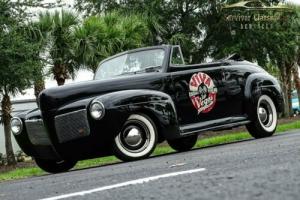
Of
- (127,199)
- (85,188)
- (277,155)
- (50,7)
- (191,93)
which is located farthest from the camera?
(50,7)

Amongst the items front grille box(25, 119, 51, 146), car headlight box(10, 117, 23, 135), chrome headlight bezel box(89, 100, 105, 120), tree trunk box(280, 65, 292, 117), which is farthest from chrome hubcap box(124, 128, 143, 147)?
tree trunk box(280, 65, 292, 117)

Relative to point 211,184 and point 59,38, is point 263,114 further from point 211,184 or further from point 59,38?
point 59,38

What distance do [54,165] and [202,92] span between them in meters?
2.35

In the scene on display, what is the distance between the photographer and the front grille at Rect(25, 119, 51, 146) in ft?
25.7

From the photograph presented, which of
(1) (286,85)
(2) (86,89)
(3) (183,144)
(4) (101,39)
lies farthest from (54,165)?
(1) (286,85)

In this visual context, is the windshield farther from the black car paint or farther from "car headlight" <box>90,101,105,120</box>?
"car headlight" <box>90,101,105,120</box>

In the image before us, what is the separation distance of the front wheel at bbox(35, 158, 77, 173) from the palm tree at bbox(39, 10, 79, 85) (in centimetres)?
1146

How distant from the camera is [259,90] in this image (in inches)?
377

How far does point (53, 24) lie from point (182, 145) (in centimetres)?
1052

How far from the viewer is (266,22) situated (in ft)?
88.6

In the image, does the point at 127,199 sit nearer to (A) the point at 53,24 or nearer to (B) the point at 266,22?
(A) the point at 53,24

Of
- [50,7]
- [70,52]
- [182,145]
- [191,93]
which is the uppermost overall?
[50,7]

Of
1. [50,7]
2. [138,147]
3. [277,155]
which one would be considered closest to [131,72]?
[138,147]

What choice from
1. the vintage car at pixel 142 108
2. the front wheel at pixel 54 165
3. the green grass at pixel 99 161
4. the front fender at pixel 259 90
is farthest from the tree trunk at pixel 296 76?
the front wheel at pixel 54 165
